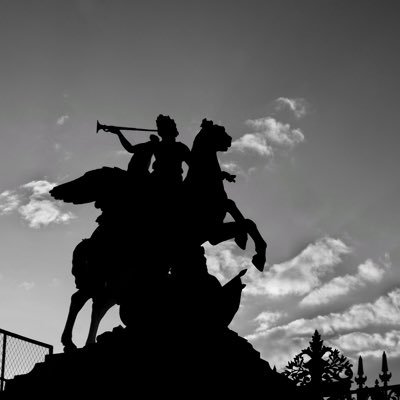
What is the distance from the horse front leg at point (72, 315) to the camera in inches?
315

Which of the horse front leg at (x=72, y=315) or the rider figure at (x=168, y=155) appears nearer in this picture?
the horse front leg at (x=72, y=315)

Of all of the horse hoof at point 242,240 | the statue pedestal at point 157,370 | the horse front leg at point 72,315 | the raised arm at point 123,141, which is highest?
the raised arm at point 123,141

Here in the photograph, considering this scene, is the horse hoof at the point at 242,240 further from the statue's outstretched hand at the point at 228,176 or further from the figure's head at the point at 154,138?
the figure's head at the point at 154,138

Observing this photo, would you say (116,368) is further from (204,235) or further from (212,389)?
(204,235)

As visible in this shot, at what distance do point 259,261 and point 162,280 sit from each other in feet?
3.99

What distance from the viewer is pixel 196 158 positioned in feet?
26.9

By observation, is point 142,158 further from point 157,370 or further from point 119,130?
point 157,370

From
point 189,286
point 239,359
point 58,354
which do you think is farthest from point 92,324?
point 239,359

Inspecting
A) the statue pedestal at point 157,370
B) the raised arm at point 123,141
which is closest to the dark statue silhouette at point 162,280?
the statue pedestal at point 157,370

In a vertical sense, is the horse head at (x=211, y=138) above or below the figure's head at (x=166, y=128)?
below

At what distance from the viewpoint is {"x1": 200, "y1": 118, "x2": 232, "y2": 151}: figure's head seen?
824 centimetres

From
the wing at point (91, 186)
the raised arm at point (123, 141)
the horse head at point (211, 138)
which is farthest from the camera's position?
the raised arm at point (123, 141)

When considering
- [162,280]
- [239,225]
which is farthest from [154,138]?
[162,280]

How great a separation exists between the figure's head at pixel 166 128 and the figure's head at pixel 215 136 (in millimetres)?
587
